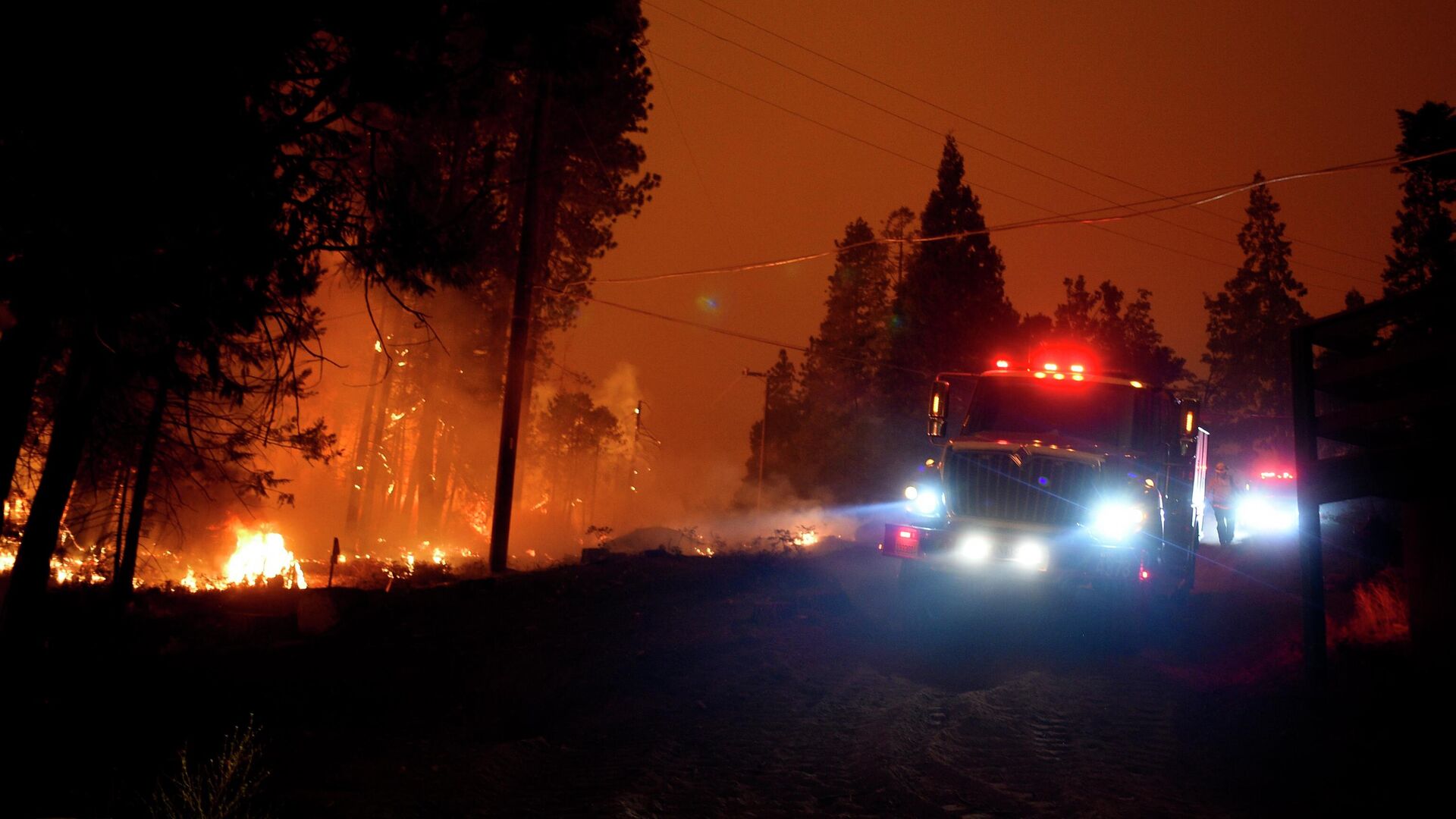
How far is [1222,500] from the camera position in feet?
68.7

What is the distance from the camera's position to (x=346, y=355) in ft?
136

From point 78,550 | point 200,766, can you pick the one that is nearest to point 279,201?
point 200,766

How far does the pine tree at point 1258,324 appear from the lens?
7062 centimetres

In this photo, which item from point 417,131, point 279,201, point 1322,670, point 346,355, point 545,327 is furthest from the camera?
point 346,355

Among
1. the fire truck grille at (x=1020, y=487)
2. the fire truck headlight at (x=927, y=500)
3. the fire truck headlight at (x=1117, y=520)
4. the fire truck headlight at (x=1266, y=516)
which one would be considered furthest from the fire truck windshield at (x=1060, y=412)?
the fire truck headlight at (x=1266, y=516)

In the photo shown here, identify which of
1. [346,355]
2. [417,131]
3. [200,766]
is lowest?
[200,766]

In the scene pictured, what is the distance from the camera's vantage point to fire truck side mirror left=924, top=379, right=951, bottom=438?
12.3 m

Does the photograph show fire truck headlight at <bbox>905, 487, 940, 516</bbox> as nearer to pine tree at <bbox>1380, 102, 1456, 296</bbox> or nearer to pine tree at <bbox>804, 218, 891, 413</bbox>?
pine tree at <bbox>1380, 102, 1456, 296</bbox>

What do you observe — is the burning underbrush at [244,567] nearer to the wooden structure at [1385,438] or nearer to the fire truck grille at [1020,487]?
the fire truck grille at [1020,487]

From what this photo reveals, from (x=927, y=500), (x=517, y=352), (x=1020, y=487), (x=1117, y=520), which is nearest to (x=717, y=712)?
(x=927, y=500)

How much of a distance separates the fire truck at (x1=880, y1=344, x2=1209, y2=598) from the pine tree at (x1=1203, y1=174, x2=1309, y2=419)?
63.8m

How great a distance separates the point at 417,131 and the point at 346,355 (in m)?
17.7

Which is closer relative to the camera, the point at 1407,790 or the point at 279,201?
the point at 1407,790

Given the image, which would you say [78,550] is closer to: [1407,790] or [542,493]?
[1407,790]
